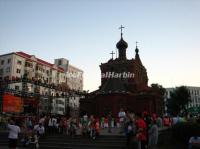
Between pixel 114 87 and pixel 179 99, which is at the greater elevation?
pixel 114 87

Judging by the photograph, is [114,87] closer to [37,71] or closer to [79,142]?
[79,142]

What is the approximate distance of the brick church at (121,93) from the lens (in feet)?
155

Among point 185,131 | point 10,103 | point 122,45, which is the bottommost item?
point 185,131

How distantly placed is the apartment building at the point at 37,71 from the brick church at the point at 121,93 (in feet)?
44.1

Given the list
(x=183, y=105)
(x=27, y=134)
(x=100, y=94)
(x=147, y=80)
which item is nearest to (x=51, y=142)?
(x=27, y=134)

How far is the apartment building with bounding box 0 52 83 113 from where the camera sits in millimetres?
76250

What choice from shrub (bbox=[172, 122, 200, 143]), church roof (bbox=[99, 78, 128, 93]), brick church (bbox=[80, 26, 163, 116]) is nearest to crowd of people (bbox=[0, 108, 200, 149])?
shrub (bbox=[172, 122, 200, 143])

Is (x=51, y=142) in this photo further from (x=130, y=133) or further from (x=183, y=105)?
(x=183, y=105)

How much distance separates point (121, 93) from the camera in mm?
47281

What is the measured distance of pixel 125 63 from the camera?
5769cm

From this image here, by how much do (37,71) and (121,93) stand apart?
1780 inches

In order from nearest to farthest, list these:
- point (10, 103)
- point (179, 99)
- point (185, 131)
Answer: point (185, 131) → point (10, 103) → point (179, 99)

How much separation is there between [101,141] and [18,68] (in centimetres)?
6324

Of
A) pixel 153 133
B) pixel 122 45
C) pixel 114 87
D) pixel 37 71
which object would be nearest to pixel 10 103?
pixel 114 87
